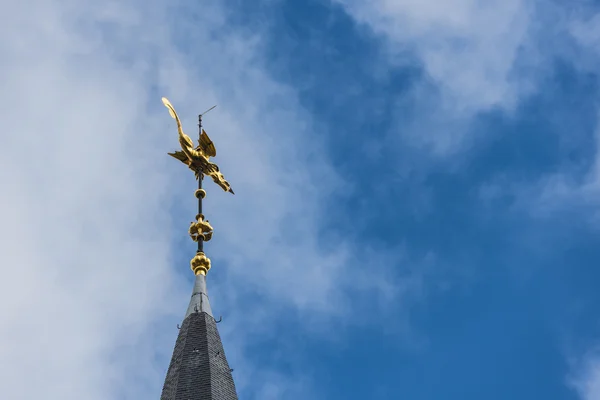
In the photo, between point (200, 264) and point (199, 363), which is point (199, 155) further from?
point (199, 363)

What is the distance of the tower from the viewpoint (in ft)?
192

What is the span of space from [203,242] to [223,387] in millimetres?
10252

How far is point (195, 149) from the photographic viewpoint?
68562 millimetres

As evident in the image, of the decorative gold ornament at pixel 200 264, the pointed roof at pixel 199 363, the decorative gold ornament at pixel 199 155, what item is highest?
the decorative gold ornament at pixel 199 155

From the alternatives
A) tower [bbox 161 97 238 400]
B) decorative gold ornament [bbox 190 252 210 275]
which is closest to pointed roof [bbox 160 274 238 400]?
tower [bbox 161 97 238 400]

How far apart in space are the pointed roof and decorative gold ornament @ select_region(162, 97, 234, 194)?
7.46 metres

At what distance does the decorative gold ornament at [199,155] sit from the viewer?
6825cm

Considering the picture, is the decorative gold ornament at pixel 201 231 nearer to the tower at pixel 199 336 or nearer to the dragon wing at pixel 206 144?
the tower at pixel 199 336

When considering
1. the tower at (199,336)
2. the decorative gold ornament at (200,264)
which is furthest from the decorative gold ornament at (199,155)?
the decorative gold ornament at (200,264)

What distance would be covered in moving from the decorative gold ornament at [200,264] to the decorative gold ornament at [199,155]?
15.4ft

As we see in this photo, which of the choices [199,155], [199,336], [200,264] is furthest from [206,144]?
[199,336]

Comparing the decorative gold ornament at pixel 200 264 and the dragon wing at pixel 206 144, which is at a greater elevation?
the dragon wing at pixel 206 144

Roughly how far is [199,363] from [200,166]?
1254cm

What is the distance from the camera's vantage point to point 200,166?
6875cm
